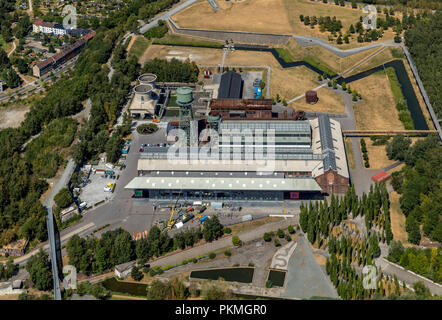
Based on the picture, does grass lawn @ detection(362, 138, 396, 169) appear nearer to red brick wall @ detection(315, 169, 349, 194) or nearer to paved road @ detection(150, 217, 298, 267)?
red brick wall @ detection(315, 169, 349, 194)

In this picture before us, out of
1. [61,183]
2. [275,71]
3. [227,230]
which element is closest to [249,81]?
[275,71]

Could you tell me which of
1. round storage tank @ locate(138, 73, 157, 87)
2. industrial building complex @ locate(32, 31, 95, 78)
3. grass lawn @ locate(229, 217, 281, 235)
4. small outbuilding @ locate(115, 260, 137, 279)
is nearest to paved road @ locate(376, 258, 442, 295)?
grass lawn @ locate(229, 217, 281, 235)

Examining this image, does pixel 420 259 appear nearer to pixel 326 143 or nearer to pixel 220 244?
pixel 220 244

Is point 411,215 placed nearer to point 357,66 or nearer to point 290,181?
point 290,181

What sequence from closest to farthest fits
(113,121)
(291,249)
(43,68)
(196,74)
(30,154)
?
(291,249) < (30,154) < (113,121) < (196,74) < (43,68)

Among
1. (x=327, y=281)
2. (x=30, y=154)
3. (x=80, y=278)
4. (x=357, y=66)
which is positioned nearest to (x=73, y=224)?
(x=80, y=278)

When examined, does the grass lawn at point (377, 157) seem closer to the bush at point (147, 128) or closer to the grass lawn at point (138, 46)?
the bush at point (147, 128)

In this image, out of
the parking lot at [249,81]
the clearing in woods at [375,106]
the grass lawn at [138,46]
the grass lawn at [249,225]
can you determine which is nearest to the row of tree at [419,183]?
the clearing in woods at [375,106]

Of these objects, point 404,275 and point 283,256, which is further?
point 283,256
